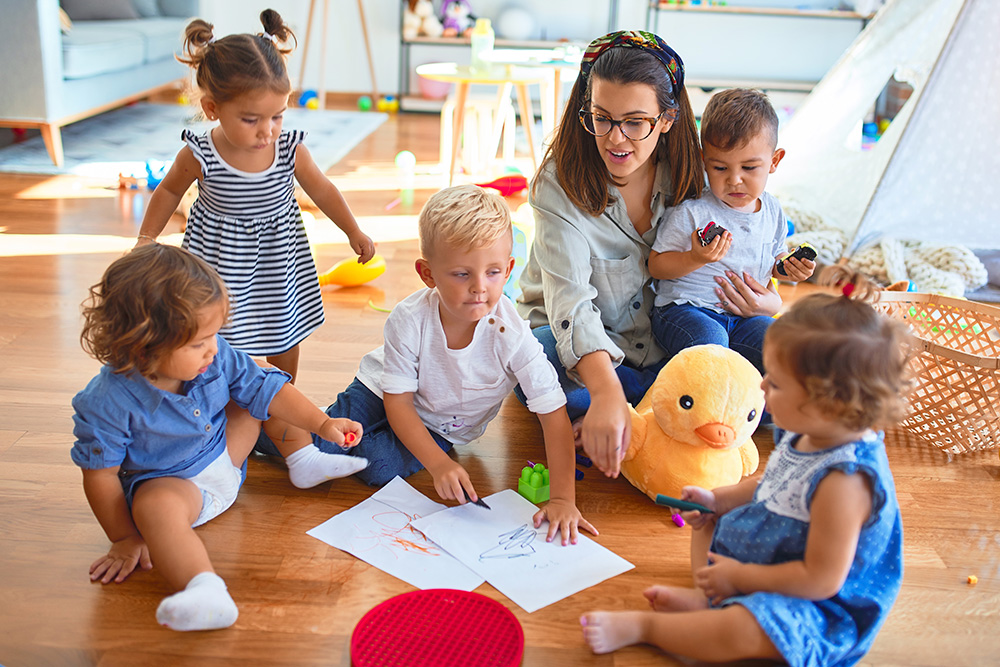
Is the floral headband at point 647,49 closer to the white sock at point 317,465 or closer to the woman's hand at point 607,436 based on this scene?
the woman's hand at point 607,436

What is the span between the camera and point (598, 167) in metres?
1.44

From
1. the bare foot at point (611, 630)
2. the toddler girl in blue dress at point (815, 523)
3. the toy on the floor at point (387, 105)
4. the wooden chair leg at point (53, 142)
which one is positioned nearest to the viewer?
the toddler girl in blue dress at point (815, 523)

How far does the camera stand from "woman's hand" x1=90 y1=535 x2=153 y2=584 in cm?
106

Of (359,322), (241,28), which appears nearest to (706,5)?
(241,28)

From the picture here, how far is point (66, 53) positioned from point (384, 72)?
6.13 ft

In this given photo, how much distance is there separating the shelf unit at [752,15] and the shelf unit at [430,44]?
0.61 feet

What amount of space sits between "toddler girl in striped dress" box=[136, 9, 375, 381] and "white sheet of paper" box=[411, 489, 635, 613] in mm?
464

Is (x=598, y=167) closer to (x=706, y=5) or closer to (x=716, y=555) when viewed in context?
(x=716, y=555)

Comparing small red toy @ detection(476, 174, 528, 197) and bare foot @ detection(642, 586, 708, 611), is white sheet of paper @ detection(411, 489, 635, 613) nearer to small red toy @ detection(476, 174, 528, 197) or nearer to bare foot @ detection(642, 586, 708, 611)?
bare foot @ detection(642, 586, 708, 611)

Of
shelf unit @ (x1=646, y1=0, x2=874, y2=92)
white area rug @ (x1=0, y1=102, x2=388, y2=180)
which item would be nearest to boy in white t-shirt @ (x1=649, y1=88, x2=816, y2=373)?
white area rug @ (x1=0, y1=102, x2=388, y2=180)

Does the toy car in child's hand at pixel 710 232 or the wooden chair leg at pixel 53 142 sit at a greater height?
the toy car in child's hand at pixel 710 232

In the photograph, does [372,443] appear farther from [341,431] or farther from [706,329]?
[706,329]

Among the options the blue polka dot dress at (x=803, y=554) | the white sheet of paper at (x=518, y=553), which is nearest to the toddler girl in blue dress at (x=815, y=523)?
the blue polka dot dress at (x=803, y=554)

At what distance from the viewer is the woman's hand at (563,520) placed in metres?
1.15
